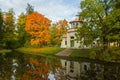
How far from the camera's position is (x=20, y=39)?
253 ft

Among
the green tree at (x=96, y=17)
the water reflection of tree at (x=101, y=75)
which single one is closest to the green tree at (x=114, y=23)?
the green tree at (x=96, y=17)

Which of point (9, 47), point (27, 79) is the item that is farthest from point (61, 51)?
point (27, 79)

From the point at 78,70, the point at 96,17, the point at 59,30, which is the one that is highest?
the point at 59,30

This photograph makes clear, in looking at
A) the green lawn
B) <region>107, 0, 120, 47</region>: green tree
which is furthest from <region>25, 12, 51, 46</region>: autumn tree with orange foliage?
<region>107, 0, 120, 47</region>: green tree

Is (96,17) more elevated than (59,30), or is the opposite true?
(59,30)

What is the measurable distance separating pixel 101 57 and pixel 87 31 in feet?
16.7

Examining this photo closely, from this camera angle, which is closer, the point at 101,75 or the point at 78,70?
the point at 101,75

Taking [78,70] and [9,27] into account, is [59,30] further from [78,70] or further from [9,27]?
[78,70]

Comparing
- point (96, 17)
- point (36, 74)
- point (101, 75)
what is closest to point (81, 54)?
point (96, 17)

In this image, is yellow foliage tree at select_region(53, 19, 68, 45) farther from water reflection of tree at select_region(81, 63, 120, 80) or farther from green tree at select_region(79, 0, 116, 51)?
water reflection of tree at select_region(81, 63, 120, 80)

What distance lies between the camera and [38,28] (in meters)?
60.5

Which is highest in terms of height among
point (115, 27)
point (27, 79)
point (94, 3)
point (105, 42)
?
point (94, 3)

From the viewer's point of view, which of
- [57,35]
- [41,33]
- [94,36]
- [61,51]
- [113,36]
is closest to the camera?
[113,36]

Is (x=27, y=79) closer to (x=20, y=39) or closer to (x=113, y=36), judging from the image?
(x=113, y=36)
